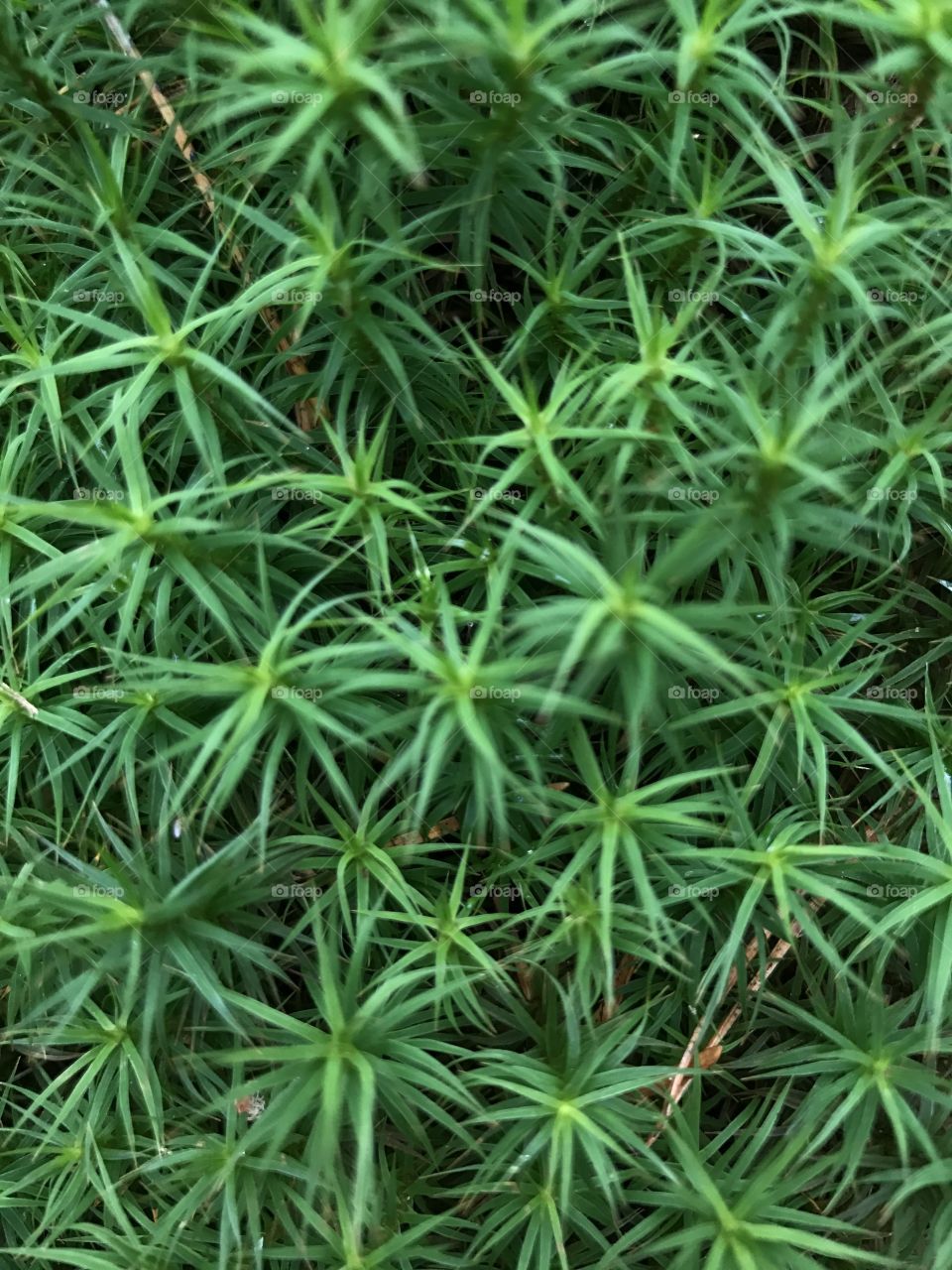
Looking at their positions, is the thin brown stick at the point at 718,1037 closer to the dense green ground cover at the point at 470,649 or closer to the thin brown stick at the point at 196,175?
the dense green ground cover at the point at 470,649

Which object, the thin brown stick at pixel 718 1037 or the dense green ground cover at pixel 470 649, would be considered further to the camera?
the thin brown stick at pixel 718 1037

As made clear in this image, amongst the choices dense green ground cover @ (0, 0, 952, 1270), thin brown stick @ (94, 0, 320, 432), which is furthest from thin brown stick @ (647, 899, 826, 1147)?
thin brown stick @ (94, 0, 320, 432)

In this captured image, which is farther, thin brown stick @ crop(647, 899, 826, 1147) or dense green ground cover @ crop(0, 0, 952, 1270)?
thin brown stick @ crop(647, 899, 826, 1147)

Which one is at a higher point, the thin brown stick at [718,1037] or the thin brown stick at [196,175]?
the thin brown stick at [196,175]

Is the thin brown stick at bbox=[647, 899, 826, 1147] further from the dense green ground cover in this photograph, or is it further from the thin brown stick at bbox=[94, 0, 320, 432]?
the thin brown stick at bbox=[94, 0, 320, 432]

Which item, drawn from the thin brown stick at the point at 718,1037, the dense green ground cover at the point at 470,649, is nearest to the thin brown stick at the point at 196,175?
the dense green ground cover at the point at 470,649

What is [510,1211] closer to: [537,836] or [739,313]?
[537,836]

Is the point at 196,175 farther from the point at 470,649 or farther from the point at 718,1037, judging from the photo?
the point at 718,1037

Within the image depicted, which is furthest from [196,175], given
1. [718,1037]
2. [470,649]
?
[718,1037]
